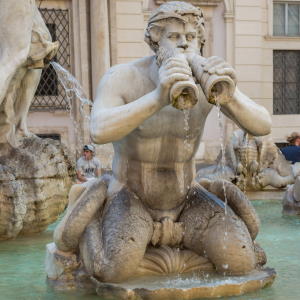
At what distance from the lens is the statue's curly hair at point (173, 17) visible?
145 inches

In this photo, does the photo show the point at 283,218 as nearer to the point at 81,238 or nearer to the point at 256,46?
the point at 81,238

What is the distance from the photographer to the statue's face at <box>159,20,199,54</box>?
366cm

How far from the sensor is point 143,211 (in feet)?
12.8

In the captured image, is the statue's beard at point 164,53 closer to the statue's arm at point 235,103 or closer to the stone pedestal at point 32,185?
the statue's arm at point 235,103

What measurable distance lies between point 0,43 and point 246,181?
401 cm

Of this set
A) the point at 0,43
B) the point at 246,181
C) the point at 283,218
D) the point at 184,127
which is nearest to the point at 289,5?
the point at 246,181

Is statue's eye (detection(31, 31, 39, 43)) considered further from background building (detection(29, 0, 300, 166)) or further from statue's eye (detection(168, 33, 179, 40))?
background building (detection(29, 0, 300, 166))

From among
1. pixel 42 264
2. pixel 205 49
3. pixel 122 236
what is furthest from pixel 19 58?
pixel 205 49

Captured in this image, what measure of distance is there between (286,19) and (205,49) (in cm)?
251

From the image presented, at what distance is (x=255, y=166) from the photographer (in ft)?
29.2

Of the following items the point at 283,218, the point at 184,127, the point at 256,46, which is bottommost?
the point at 283,218

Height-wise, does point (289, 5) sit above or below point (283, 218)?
above

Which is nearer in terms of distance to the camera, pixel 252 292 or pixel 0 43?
pixel 252 292

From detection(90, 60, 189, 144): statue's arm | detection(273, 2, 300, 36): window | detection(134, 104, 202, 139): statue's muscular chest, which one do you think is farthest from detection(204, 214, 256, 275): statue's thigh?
detection(273, 2, 300, 36): window
